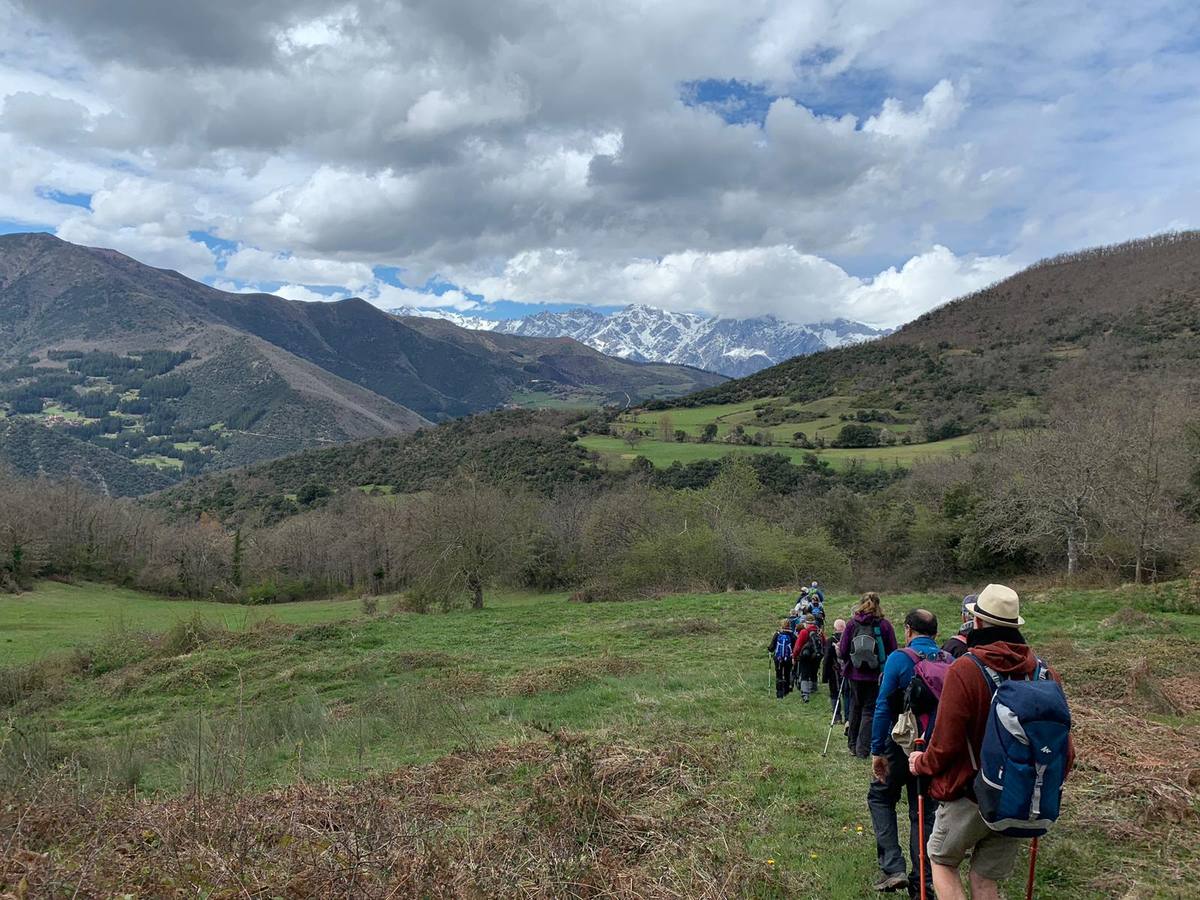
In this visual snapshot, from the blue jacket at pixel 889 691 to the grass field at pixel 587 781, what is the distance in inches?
44.8

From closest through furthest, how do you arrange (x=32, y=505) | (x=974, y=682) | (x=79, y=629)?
(x=974, y=682)
(x=79, y=629)
(x=32, y=505)

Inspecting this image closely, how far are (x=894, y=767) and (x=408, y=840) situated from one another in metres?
3.66

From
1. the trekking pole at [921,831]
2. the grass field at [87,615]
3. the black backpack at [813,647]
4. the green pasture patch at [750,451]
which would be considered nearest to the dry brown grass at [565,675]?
the black backpack at [813,647]

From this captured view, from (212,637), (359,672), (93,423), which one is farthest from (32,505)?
(93,423)

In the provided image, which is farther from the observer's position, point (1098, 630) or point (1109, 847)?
point (1098, 630)

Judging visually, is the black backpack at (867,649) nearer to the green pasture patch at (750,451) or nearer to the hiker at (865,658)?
the hiker at (865,658)

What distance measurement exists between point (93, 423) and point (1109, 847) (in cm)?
23424

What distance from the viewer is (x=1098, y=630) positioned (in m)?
13.6

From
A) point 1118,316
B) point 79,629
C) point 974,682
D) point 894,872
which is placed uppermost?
point 1118,316

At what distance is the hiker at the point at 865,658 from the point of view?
6.40 metres

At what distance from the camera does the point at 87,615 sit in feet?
118

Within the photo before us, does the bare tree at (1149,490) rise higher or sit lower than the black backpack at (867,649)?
higher

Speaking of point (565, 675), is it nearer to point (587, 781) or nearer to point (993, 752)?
point (587, 781)

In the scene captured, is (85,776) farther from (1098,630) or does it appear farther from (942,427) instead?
(942,427)
